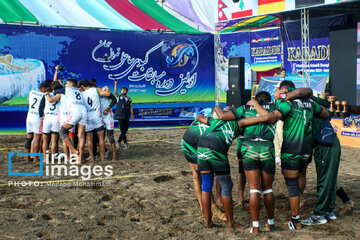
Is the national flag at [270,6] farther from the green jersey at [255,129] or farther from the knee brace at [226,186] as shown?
the knee brace at [226,186]

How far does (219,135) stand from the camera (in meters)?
4.50

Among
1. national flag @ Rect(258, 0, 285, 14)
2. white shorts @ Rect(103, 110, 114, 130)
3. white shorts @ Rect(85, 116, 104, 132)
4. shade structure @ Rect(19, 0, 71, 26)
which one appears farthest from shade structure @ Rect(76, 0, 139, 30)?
white shorts @ Rect(85, 116, 104, 132)

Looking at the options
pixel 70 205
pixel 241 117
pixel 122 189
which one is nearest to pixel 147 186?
pixel 122 189

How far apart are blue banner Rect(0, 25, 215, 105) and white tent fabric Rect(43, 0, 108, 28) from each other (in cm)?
34

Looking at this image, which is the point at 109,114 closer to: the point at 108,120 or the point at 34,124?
the point at 108,120

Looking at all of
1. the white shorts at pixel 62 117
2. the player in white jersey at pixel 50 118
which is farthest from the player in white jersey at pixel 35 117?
the white shorts at pixel 62 117

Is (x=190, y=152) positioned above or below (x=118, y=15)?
below

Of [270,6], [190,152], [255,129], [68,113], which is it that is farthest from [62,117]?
[270,6]

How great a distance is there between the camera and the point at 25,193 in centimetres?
616

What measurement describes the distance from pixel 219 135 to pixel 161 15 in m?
12.0

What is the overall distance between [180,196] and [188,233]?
4.91 feet

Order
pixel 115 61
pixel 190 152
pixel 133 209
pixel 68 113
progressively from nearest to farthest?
1. pixel 190 152
2. pixel 133 209
3. pixel 68 113
4. pixel 115 61

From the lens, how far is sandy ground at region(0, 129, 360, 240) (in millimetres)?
4523

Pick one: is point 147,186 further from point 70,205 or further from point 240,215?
point 240,215
